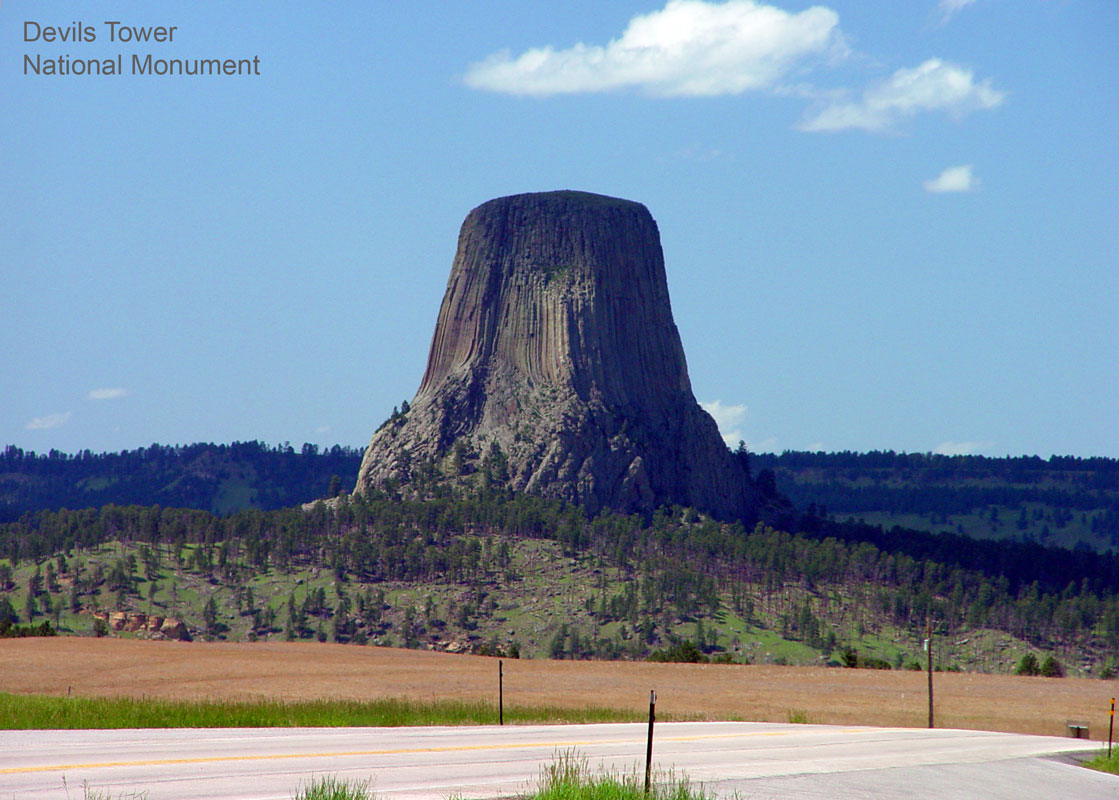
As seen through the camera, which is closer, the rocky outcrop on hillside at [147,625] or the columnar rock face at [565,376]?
the rocky outcrop on hillside at [147,625]

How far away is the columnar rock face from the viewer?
160 metres

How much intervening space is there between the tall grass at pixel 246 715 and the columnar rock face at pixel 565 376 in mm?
Answer: 108689

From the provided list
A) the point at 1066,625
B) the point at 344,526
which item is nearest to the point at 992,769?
the point at 1066,625

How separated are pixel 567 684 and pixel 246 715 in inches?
1370

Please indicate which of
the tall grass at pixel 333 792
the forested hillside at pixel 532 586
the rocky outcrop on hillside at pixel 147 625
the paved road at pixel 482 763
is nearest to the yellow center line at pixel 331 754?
the paved road at pixel 482 763

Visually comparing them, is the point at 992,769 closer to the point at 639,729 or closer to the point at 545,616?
the point at 639,729

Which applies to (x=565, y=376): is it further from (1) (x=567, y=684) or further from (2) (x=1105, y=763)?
(2) (x=1105, y=763)

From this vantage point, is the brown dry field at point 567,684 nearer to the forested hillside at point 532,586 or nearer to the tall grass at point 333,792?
the forested hillside at point 532,586

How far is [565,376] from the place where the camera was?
16625 cm

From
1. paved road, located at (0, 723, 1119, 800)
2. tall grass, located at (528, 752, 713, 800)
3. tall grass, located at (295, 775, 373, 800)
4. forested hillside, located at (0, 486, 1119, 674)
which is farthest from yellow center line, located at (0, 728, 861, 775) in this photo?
forested hillside, located at (0, 486, 1119, 674)

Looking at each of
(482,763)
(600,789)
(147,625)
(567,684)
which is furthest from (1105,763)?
(147,625)

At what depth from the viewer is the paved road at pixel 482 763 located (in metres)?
22.3

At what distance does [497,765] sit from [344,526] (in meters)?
122

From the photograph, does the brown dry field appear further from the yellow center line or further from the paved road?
the yellow center line
